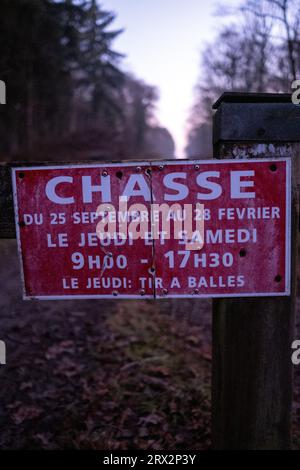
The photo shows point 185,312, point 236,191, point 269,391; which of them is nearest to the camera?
point 236,191

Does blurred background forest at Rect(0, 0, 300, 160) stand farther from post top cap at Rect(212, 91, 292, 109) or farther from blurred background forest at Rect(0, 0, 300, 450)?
post top cap at Rect(212, 91, 292, 109)

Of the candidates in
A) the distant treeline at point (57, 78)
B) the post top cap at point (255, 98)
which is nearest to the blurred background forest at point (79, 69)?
the distant treeline at point (57, 78)

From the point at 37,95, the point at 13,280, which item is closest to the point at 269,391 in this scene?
the point at 13,280

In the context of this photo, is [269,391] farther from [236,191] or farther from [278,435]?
[236,191]

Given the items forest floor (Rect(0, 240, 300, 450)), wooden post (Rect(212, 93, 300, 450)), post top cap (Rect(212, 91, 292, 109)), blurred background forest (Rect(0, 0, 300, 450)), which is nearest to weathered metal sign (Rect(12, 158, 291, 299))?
wooden post (Rect(212, 93, 300, 450))

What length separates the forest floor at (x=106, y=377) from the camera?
287cm

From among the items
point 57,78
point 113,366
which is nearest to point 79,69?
point 57,78

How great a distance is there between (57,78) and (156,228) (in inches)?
916

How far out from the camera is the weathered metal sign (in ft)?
5.27

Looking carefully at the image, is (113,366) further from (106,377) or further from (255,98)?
(255,98)

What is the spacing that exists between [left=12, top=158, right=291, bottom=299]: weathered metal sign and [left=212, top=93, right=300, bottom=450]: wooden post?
74mm

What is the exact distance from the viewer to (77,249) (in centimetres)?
169

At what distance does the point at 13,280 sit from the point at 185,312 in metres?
3.84

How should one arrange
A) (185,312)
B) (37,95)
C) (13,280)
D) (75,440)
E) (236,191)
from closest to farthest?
(236,191), (75,440), (185,312), (13,280), (37,95)
